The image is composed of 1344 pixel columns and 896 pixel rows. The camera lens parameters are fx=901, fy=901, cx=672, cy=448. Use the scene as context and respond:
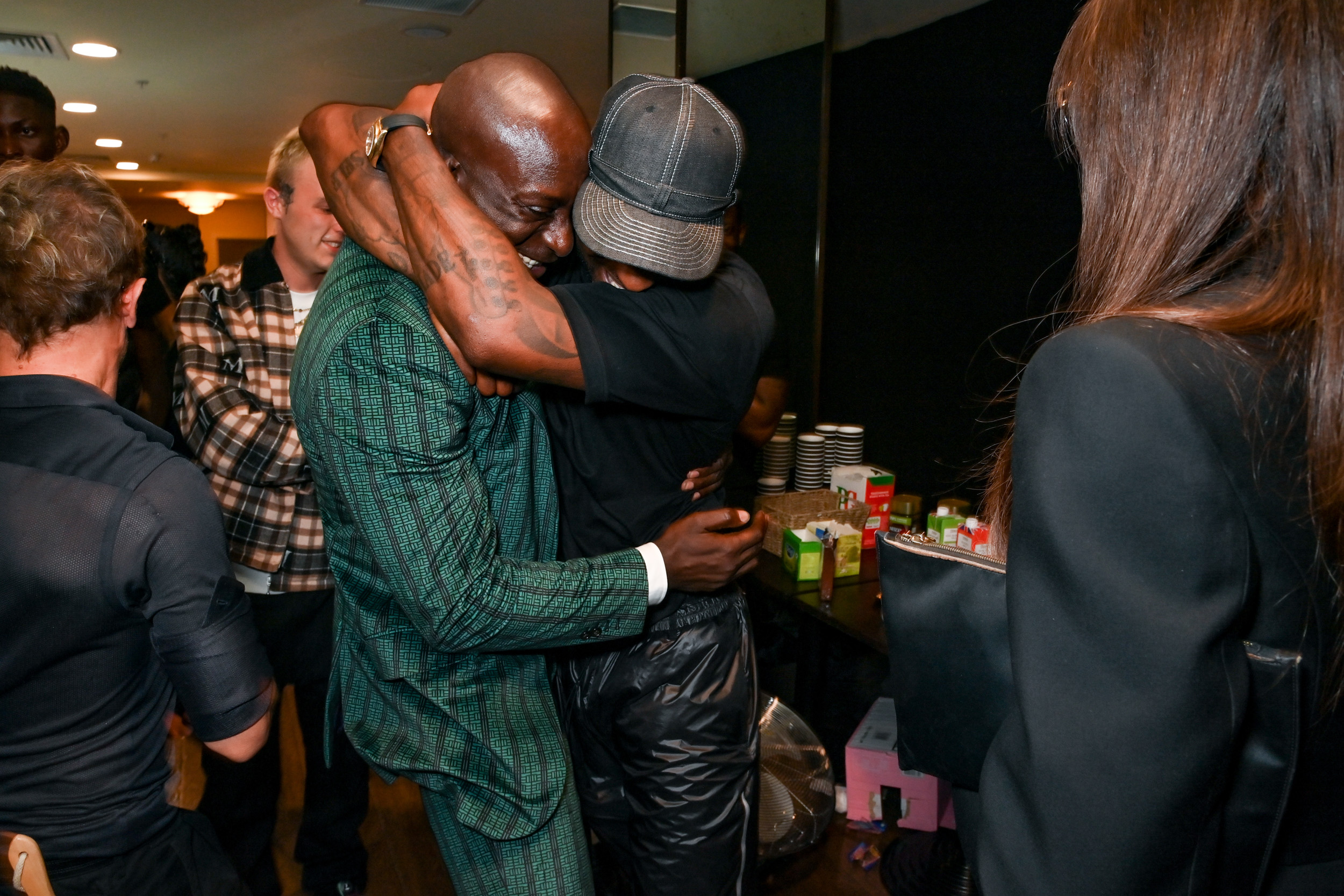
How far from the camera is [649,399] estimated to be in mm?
1279

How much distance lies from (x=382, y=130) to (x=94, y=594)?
74 centimetres

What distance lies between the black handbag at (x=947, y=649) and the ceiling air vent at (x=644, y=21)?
3.95 meters

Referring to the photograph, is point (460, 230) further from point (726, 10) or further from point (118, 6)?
point (118, 6)

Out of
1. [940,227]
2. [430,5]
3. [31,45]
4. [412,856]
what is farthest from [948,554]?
[31,45]

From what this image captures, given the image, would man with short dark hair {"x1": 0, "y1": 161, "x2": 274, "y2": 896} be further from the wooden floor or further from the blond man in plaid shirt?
the wooden floor

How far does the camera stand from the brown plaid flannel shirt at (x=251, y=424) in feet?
7.00

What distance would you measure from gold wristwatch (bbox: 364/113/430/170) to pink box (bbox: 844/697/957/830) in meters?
2.01

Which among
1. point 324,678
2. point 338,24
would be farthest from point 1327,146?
point 338,24

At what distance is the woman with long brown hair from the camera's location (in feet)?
1.93

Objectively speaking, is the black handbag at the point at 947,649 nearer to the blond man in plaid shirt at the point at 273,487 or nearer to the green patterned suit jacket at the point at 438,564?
the green patterned suit jacket at the point at 438,564

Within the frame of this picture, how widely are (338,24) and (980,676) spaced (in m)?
5.39

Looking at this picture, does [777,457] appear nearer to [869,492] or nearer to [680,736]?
[869,492]

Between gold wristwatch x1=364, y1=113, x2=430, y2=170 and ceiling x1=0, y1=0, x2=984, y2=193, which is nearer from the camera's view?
gold wristwatch x1=364, y1=113, x2=430, y2=170

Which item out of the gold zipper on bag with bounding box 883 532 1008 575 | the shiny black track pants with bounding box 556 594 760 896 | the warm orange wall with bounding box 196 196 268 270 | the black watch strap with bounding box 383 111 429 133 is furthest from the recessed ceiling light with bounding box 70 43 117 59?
the warm orange wall with bounding box 196 196 268 270
